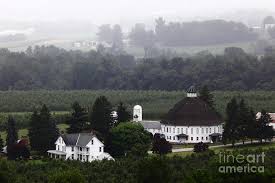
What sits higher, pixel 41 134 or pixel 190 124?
pixel 190 124

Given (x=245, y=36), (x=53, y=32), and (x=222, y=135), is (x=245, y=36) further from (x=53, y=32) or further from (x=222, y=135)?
(x=222, y=135)

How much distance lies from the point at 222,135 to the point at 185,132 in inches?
168

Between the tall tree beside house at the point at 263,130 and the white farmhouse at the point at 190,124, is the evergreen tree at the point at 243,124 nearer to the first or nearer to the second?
the tall tree beside house at the point at 263,130

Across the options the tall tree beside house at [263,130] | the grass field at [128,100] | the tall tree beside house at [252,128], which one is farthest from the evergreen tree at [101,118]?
the grass field at [128,100]

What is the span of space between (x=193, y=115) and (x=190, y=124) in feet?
3.09

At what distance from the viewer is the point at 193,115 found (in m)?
67.9

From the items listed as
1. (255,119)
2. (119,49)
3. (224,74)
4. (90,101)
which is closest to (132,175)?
(255,119)

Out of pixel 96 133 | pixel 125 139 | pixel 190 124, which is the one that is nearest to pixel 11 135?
pixel 96 133

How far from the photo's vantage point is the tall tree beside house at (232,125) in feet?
200

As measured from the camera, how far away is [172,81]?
11150 centimetres

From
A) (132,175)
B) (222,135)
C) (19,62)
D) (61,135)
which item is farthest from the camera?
(19,62)

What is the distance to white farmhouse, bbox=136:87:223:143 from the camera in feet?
220

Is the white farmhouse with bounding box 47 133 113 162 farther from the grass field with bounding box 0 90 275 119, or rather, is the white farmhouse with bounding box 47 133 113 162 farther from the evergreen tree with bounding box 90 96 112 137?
the grass field with bounding box 0 90 275 119

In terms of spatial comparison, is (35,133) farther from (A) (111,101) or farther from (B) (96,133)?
(A) (111,101)
